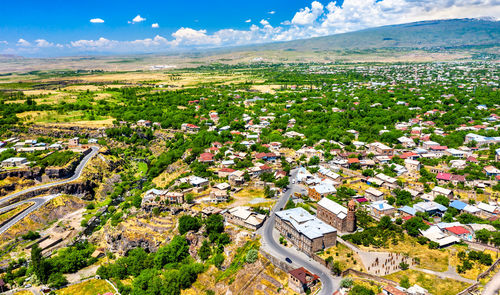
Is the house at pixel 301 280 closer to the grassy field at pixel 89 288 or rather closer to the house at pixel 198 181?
the grassy field at pixel 89 288

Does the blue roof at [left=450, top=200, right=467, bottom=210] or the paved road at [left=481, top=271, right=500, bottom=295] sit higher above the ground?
the blue roof at [left=450, top=200, right=467, bottom=210]

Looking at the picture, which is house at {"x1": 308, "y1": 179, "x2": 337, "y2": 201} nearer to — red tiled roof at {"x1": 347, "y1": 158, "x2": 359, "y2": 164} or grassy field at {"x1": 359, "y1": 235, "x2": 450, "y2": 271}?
red tiled roof at {"x1": 347, "y1": 158, "x2": 359, "y2": 164}

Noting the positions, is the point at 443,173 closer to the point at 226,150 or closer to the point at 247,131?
the point at 226,150

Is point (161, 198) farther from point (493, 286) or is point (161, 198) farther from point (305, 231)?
point (493, 286)

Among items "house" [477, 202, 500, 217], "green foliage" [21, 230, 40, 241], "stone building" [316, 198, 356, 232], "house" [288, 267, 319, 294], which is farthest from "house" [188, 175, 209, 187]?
"house" [477, 202, 500, 217]

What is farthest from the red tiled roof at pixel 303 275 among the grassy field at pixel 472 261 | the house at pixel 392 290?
the grassy field at pixel 472 261

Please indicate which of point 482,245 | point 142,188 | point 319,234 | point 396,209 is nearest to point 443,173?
point 396,209

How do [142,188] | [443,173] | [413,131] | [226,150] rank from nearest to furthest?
[443,173], [142,188], [226,150], [413,131]
